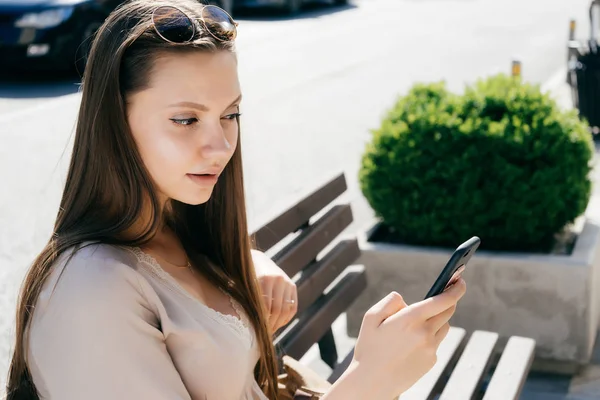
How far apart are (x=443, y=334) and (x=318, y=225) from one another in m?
1.71

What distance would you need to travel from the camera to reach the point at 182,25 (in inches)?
77.2


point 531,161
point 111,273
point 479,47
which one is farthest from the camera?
point 479,47

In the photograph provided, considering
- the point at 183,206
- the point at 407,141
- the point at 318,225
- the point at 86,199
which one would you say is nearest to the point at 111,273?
the point at 86,199

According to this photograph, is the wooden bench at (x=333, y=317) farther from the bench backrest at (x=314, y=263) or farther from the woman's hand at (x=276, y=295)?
the woman's hand at (x=276, y=295)

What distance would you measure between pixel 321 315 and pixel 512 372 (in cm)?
76

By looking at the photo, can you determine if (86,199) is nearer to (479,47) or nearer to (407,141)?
(407,141)

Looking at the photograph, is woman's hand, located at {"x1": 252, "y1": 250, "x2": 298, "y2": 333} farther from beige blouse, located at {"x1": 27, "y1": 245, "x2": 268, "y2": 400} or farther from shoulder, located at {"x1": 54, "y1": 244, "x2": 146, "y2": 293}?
shoulder, located at {"x1": 54, "y1": 244, "x2": 146, "y2": 293}

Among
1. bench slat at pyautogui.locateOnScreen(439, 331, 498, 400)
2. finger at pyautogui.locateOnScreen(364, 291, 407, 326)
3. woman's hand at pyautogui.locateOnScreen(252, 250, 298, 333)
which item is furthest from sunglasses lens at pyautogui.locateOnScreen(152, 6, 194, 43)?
bench slat at pyautogui.locateOnScreen(439, 331, 498, 400)

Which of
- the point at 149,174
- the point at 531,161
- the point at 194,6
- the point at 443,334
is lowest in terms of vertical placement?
the point at 531,161

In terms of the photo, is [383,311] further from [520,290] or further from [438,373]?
[520,290]

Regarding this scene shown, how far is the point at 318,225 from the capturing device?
12.0ft

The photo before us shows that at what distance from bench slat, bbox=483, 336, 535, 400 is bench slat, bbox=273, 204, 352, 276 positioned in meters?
0.77

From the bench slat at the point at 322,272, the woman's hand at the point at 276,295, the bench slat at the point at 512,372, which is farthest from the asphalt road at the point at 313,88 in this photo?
the bench slat at the point at 512,372

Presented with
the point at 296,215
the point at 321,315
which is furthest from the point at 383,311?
the point at 321,315
